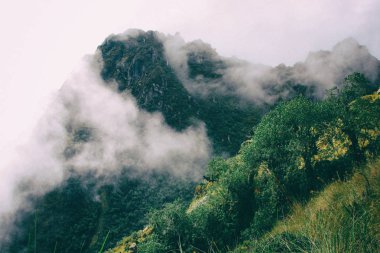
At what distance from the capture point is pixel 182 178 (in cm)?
19812

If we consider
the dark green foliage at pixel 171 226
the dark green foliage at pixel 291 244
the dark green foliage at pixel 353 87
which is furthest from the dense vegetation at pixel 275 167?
the dark green foliage at pixel 291 244

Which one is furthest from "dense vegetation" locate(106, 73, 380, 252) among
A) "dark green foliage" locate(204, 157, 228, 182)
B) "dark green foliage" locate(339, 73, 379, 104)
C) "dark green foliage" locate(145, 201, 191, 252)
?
"dark green foliage" locate(339, 73, 379, 104)

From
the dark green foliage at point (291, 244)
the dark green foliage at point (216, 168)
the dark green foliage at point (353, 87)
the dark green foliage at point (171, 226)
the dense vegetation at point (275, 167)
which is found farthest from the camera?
the dark green foliage at point (353, 87)

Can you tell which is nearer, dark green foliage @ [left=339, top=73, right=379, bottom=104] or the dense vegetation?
the dense vegetation

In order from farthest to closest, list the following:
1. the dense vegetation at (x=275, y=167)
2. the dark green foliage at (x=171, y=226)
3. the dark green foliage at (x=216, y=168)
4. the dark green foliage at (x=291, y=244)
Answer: the dark green foliage at (x=216, y=168) → the dark green foliage at (x=171, y=226) → the dense vegetation at (x=275, y=167) → the dark green foliage at (x=291, y=244)

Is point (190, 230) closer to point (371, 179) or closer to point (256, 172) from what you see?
point (256, 172)

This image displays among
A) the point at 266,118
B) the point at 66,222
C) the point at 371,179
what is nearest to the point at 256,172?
the point at 266,118

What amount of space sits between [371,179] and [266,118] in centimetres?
3015

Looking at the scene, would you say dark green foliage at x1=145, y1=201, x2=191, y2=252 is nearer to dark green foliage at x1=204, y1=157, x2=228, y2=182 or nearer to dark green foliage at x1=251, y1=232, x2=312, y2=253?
dark green foliage at x1=204, y1=157, x2=228, y2=182

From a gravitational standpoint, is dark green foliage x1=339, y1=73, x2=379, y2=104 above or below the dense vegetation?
above

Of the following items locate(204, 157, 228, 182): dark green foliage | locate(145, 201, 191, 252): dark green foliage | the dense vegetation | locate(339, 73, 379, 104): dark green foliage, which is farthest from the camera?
locate(339, 73, 379, 104): dark green foliage

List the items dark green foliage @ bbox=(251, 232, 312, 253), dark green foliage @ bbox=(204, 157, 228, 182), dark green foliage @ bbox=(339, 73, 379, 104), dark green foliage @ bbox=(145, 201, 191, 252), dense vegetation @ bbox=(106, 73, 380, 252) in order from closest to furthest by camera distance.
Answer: dark green foliage @ bbox=(251, 232, 312, 253) < dense vegetation @ bbox=(106, 73, 380, 252) < dark green foliage @ bbox=(145, 201, 191, 252) < dark green foliage @ bbox=(204, 157, 228, 182) < dark green foliage @ bbox=(339, 73, 379, 104)

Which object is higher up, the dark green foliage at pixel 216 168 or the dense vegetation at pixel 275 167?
the dark green foliage at pixel 216 168

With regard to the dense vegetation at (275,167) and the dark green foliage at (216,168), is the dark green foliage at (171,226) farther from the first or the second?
the dark green foliage at (216,168)
